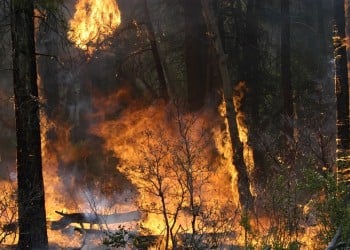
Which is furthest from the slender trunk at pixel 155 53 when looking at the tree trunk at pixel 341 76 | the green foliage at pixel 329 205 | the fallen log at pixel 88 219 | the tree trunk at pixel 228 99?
the green foliage at pixel 329 205

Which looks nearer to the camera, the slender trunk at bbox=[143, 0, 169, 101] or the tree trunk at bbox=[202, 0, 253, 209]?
the tree trunk at bbox=[202, 0, 253, 209]

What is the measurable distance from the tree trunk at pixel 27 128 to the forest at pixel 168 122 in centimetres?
2

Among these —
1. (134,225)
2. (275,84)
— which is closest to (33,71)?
(134,225)

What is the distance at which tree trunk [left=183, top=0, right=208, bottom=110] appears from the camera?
57.6ft

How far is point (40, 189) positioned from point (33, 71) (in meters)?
2.31

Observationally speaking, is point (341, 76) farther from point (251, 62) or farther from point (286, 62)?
point (251, 62)

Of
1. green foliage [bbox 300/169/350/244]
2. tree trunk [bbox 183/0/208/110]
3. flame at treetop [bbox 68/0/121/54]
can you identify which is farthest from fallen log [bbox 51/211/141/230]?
flame at treetop [bbox 68/0/121/54]

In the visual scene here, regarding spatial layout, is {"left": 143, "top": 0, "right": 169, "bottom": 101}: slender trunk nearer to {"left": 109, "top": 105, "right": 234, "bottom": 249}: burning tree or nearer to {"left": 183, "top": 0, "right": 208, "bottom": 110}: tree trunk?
{"left": 183, "top": 0, "right": 208, "bottom": 110}: tree trunk

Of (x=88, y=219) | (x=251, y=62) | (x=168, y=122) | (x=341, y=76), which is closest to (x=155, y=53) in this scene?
(x=168, y=122)

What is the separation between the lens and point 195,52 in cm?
1792

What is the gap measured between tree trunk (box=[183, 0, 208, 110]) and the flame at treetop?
2.67 metres

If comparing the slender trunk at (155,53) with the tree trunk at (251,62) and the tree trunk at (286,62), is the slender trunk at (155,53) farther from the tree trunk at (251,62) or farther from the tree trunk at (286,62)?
the tree trunk at (286,62)

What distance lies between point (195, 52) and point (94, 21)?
3.81 metres

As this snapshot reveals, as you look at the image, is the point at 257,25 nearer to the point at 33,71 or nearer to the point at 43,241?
the point at 33,71
